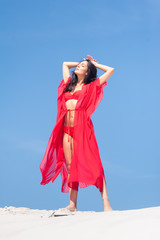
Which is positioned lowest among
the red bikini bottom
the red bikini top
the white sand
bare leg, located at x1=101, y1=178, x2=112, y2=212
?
bare leg, located at x1=101, y1=178, x2=112, y2=212

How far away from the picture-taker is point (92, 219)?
9.26ft

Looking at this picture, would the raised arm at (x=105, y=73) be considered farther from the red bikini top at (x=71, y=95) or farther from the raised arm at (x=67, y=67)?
the raised arm at (x=67, y=67)

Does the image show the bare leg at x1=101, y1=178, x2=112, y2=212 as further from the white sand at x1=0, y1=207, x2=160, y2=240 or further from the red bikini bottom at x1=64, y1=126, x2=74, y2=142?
the white sand at x1=0, y1=207, x2=160, y2=240

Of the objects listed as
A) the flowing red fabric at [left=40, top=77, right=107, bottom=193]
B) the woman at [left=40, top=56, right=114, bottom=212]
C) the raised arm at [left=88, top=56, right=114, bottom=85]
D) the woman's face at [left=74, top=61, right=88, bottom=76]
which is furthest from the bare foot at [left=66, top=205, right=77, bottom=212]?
the woman's face at [left=74, top=61, right=88, bottom=76]

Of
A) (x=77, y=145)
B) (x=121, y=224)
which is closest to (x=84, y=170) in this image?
(x=77, y=145)

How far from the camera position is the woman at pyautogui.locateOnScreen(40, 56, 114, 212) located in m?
4.46

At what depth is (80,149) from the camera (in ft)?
14.9

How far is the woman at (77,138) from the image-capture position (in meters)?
4.46

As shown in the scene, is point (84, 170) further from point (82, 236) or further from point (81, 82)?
point (82, 236)

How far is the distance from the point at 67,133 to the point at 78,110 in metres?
0.34

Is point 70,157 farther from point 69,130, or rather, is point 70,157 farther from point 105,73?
point 105,73

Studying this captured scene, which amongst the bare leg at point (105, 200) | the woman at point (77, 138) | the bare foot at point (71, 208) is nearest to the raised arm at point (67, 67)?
the woman at point (77, 138)

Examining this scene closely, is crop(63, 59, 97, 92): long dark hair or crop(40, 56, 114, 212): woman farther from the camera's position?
crop(63, 59, 97, 92): long dark hair

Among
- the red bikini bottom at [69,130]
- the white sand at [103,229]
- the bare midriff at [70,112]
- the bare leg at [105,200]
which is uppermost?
the bare midriff at [70,112]
